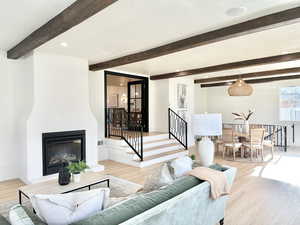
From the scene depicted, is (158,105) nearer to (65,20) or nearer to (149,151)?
(149,151)

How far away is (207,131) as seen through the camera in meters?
2.79

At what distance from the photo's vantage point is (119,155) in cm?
565

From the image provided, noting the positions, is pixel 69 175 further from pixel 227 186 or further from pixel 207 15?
pixel 207 15

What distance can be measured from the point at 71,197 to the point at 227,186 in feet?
5.31

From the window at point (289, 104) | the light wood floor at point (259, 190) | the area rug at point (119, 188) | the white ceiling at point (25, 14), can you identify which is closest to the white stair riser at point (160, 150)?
the light wood floor at point (259, 190)

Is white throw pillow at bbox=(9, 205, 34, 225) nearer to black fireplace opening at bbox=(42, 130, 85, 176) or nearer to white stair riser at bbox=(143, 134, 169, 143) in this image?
black fireplace opening at bbox=(42, 130, 85, 176)

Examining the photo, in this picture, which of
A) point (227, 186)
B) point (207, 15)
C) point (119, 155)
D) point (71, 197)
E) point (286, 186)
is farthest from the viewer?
point (119, 155)

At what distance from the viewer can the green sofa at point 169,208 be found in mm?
1281

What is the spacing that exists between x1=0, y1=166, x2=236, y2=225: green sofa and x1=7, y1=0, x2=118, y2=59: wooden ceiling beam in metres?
1.82

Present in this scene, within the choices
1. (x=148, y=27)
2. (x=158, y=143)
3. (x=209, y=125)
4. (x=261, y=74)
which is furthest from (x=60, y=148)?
(x=261, y=74)

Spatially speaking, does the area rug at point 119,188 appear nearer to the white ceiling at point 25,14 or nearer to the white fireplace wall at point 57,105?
the white fireplace wall at point 57,105

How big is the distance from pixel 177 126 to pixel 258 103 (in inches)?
157

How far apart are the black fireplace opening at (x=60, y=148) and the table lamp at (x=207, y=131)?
9.52ft

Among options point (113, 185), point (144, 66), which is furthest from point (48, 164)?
→ point (144, 66)
